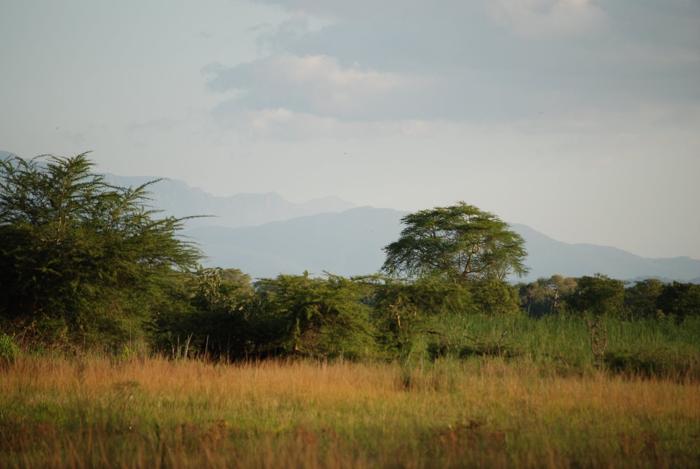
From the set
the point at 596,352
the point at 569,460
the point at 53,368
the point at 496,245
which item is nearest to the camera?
the point at 569,460

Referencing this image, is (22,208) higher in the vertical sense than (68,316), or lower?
higher

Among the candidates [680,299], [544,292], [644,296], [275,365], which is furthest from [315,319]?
[544,292]

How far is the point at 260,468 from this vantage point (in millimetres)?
5594

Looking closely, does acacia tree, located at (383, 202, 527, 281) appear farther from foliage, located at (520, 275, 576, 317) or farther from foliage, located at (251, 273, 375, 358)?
foliage, located at (251, 273, 375, 358)

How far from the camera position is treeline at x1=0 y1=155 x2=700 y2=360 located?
1454 cm

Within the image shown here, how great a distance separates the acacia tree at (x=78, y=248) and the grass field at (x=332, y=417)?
2630 mm

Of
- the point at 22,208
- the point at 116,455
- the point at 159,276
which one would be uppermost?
the point at 22,208

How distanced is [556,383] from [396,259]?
115 feet

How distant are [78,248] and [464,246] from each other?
102 ft

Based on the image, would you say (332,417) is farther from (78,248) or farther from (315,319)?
(78,248)

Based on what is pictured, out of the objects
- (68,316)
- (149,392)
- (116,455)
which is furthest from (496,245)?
(116,455)

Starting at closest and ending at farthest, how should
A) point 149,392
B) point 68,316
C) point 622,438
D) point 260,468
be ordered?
1. point 260,468
2. point 622,438
3. point 149,392
4. point 68,316

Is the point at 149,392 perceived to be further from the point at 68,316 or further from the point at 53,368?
the point at 68,316

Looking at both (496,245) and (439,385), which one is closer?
(439,385)
